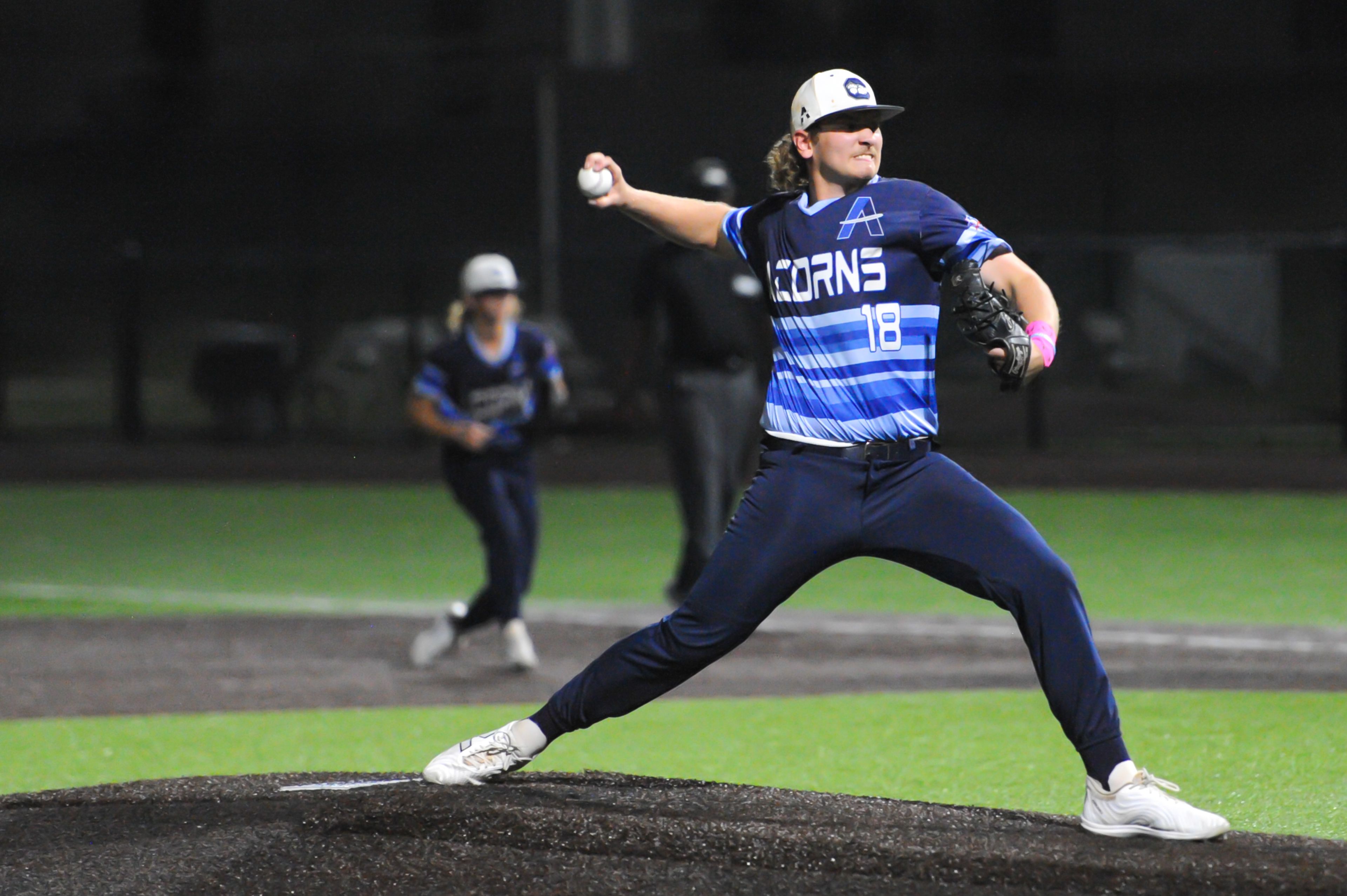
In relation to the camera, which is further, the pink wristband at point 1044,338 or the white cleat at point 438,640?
the white cleat at point 438,640

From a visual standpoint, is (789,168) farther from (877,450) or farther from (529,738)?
(529,738)

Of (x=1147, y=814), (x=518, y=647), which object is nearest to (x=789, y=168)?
(x=1147, y=814)

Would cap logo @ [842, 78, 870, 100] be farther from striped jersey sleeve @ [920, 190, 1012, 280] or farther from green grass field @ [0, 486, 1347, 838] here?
green grass field @ [0, 486, 1347, 838]

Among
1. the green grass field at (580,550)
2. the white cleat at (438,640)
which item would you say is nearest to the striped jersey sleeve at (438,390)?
the white cleat at (438,640)

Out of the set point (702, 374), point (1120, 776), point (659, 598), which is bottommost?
point (659, 598)

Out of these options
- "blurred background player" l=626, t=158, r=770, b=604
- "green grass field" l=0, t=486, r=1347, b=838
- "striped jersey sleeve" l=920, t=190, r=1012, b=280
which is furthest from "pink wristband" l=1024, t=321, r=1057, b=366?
"blurred background player" l=626, t=158, r=770, b=604

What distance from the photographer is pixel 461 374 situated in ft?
28.3

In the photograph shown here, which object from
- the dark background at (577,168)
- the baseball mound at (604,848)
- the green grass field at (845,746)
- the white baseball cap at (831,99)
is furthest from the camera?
the dark background at (577,168)

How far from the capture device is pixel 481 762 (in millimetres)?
5266

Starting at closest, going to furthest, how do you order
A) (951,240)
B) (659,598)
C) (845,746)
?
(951,240) < (845,746) < (659,598)

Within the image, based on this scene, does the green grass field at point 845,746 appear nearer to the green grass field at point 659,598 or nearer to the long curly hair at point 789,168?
the green grass field at point 659,598

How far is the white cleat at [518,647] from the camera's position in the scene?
8445 mm

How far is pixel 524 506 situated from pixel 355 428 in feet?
48.1

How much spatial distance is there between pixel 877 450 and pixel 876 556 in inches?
12.2
